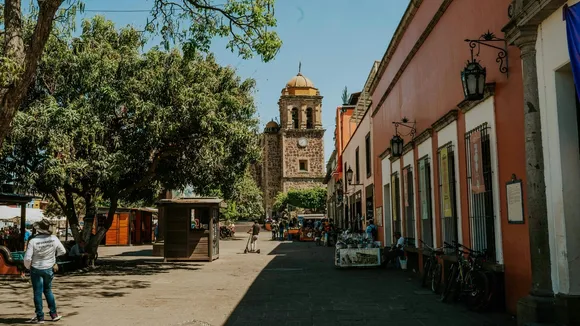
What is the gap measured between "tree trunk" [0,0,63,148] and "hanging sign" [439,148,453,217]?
7.43 m

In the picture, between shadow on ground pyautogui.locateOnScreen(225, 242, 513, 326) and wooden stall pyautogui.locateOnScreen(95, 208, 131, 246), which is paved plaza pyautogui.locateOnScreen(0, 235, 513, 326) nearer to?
shadow on ground pyautogui.locateOnScreen(225, 242, 513, 326)

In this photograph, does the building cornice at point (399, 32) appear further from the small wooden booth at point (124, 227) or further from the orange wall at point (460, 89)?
the small wooden booth at point (124, 227)

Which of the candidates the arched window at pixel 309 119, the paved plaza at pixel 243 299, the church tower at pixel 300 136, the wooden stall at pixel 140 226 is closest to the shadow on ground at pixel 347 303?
the paved plaza at pixel 243 299

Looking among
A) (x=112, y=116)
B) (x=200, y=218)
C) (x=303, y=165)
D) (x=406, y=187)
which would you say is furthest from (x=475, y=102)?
(x=303, y=165)

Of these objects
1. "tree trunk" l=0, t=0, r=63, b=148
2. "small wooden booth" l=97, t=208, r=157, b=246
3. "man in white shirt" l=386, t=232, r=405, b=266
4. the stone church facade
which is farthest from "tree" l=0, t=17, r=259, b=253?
the stone church facade

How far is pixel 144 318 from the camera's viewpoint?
8086 millimetres

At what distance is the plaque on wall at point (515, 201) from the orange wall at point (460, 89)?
0.34ft

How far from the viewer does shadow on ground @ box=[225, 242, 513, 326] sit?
768 cm

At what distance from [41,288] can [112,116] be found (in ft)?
25.8

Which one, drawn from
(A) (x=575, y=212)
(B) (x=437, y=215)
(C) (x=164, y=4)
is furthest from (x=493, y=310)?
(C) (x=164, y=4)

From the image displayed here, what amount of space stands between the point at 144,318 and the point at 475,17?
7.19 m

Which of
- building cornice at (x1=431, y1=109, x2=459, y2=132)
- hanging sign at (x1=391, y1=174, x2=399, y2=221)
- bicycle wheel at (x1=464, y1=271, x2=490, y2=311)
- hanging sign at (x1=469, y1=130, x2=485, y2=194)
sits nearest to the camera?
bicycle wheel at (x1=464, y1=271, x2=490, y2=311)

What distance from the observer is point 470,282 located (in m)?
8.38

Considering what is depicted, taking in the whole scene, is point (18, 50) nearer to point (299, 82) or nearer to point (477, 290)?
point (477, 290)
